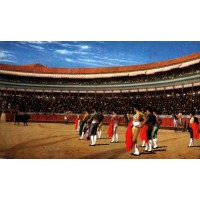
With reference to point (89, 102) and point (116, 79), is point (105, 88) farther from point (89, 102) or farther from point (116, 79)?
point (89, 102)

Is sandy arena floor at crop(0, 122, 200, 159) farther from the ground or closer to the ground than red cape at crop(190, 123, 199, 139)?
closer to the ground

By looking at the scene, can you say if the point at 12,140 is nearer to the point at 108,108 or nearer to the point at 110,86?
the point at 108,108

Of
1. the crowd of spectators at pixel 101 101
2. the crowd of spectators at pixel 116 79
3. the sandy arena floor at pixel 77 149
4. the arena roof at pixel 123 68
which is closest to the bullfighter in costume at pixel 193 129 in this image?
the sandy arena floor at pixel 77 149

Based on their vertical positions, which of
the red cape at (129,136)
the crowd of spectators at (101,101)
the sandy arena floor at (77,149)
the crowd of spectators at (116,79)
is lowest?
the sandy arena floor at (77,149)

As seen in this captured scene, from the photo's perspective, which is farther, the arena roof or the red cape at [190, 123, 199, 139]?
the arena roof

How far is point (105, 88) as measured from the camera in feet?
56.6

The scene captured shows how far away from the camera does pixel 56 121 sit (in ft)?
56.1

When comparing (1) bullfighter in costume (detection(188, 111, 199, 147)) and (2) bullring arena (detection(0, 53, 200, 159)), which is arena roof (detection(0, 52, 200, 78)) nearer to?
(2) bullring arena (detection(0, 53, 200, 159))

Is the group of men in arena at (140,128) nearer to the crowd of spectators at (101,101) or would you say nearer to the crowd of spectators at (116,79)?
the crowd of spectators at (101,101)

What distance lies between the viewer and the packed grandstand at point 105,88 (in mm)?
13539

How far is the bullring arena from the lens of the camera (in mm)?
9109

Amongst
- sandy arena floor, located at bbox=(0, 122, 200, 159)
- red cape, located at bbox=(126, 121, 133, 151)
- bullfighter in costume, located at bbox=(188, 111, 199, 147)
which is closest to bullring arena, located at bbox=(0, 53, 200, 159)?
sandy arena floor, located at bbox=(0, 122, 200, 159)

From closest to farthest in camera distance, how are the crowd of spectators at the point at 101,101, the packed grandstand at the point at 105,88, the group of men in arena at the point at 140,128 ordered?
the group of men in arena at the point at 140,128
the crowd of spectators at the point at 101,101
the packed grandstand at the point at 105,88

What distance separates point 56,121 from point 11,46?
7978 mm
